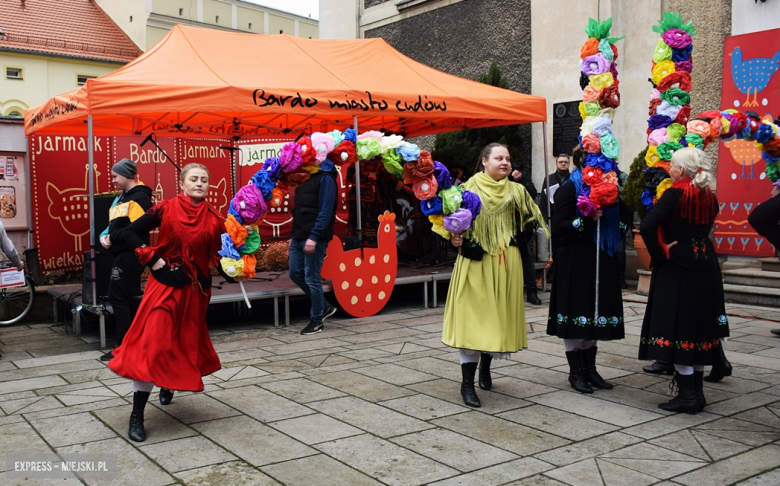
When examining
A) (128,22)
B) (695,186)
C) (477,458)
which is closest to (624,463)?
(477,458)

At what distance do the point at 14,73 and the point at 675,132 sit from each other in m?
29.8

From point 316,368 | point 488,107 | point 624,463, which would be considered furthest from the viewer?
point 488,107

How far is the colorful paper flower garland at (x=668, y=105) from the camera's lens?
5422 mm

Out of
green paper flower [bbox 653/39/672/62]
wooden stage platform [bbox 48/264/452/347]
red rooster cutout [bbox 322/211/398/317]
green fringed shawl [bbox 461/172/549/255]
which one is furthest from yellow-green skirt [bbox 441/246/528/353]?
wooden stage platform [bbox 48/264/452/347]

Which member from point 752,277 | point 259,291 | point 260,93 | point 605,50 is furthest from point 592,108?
point 752,277

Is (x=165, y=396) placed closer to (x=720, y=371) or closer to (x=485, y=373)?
(x=485, y=373)

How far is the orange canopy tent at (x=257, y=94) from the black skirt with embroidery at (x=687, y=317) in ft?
15.1

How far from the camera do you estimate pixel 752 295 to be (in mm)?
9117

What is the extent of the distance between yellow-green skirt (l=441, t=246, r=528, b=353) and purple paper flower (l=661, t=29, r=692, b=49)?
2.22 metres

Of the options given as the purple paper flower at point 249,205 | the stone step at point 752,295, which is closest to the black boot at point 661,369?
the purple paper flower at point 249,205

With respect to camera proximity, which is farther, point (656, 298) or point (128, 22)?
point (128, 22)

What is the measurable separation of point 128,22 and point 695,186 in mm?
35397

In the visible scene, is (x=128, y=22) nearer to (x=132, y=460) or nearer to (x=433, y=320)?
(x=433, y=320)

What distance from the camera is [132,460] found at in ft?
12.8
